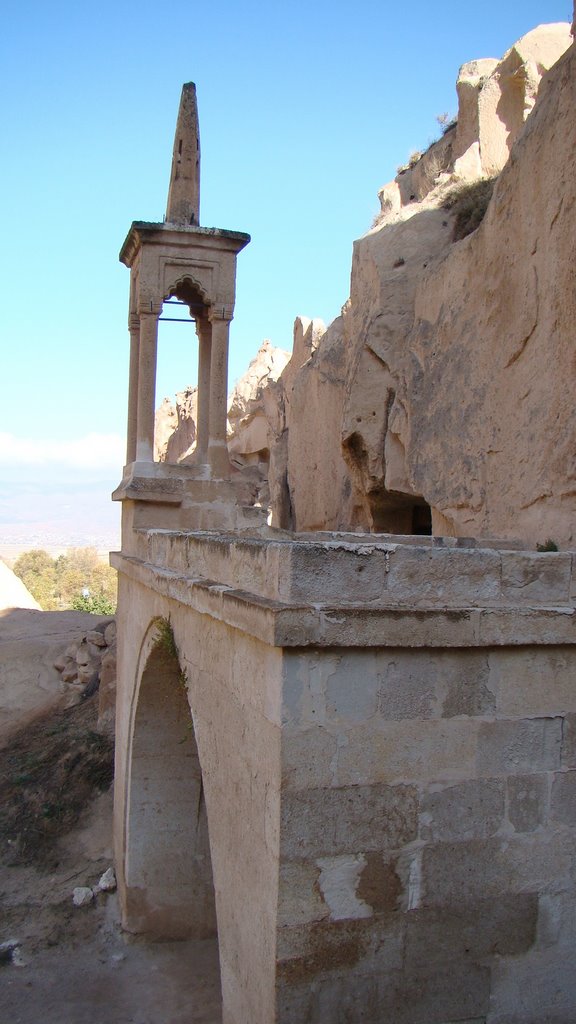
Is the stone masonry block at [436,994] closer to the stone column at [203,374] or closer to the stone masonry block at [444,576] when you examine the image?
the stone masonry block at [444,576]

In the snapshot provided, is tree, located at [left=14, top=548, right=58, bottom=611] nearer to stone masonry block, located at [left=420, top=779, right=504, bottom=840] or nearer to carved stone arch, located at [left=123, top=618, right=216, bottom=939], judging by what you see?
carved stone arch, located at [left=123, top=618, right=216, bottom=939]

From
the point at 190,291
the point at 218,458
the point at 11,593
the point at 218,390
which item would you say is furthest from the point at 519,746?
the point at 11,593

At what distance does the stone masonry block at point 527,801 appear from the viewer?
3568mm

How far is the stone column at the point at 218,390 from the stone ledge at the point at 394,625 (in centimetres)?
559

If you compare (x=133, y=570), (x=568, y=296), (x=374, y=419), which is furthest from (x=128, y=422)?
(x=568, y=296)

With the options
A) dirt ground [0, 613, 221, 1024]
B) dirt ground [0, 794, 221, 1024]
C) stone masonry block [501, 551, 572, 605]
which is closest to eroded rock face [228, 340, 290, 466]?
dirt ground [0, 613, 221, 1024]

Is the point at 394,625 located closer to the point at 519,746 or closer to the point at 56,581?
the point at 519,746

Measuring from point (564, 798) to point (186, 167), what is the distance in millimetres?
8072

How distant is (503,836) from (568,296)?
423 centimetres

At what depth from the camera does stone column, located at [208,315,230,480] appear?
9.20m

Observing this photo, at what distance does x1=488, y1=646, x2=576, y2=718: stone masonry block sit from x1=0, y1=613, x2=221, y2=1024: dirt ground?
498 centimetres

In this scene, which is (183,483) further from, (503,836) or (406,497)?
(503,836)

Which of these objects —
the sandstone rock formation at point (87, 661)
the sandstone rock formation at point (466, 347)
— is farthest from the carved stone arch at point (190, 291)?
the sandstone rock formation at point (87, 661)

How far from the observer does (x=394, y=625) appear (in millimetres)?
3314
